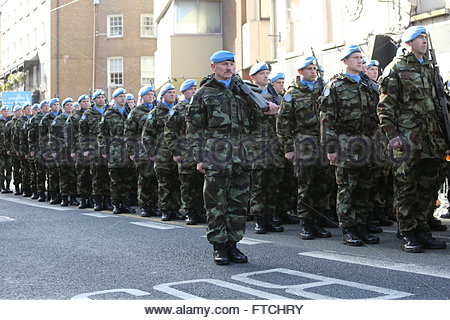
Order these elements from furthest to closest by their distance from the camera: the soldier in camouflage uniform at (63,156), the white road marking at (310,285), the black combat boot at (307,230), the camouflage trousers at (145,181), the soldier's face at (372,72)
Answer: the soldier in camouflage uniform at (63,156) → the camouflage trousers at (145,181) → the soldier's face at (372,72) → the black combat boot at (307,230) → the white road marking at (310,285)

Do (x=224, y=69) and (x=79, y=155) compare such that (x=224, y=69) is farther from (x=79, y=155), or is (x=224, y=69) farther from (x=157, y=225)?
(x=79, y=155)

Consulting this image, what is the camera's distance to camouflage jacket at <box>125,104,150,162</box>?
12383 mm

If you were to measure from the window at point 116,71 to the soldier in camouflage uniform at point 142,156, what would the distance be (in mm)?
33981

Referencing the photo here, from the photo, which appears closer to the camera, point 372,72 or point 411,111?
point 411,111

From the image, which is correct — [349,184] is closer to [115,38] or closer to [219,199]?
[219,199]

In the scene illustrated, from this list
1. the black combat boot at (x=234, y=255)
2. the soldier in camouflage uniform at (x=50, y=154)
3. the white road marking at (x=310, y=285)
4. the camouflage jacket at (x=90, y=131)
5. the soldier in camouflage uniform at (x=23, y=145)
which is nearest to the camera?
the white road marking at (x=310, y=285)

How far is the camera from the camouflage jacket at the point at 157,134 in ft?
38.4

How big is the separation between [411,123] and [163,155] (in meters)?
5.22

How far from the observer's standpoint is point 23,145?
1709cm

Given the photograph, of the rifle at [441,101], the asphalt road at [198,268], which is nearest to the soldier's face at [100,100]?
the asphalt road at [198,268]

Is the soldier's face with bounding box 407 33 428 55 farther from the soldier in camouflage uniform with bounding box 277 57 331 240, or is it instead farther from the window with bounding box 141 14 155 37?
the window with bounding box 141 14 155 37

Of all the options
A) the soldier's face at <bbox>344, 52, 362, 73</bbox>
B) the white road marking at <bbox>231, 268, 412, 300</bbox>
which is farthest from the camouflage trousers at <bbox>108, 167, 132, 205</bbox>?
the white road marking at <bbox>231, 268, 412, 300</bbox>

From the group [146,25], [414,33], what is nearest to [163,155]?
[414,33]

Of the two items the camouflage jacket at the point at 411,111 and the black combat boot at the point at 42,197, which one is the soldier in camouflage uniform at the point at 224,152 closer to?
the camouflage jacket at the point at 411,111
